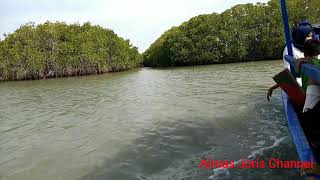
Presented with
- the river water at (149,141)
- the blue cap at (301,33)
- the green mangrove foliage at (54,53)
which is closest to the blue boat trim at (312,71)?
the river water at (149,141)

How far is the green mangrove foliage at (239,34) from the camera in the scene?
43062mm

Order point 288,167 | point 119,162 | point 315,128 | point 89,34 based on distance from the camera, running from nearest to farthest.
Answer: point 315,128
point 288,167
point 119,162
point 89,34

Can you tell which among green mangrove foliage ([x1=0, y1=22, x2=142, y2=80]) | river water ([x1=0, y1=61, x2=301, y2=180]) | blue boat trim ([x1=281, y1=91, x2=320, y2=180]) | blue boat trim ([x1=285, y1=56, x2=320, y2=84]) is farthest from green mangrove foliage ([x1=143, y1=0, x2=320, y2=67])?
blue boat trim ([x1=285, y1=56, x2=320, y2=84])

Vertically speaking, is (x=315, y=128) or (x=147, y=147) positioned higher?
(x=315, y=128)

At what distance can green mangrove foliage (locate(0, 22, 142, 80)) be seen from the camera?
137 feet

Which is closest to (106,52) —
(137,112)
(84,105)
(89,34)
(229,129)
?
(89,34)

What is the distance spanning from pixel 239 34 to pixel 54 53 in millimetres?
23853

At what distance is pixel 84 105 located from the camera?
44.6 feet

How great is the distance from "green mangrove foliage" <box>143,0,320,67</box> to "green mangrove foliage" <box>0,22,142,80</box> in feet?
35.0

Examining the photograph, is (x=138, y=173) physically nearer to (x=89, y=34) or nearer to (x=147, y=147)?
(x=147, y=147)

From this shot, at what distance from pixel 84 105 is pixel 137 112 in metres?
3.53

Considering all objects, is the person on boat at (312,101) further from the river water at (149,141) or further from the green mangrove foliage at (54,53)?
the green mangrove foliage at (54,53)

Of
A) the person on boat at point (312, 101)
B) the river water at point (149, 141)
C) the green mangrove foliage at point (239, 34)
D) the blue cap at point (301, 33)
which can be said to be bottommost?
the river water at point (149, 141)

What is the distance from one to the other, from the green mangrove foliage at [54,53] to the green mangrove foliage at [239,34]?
10.7 m
